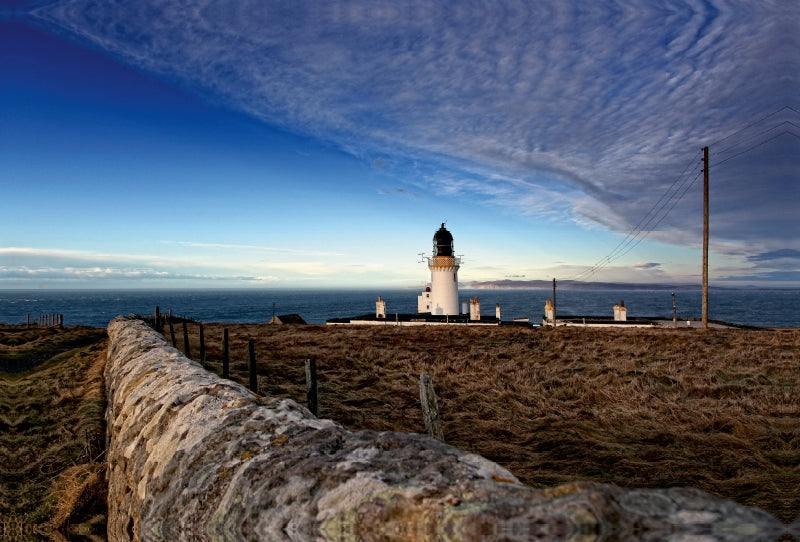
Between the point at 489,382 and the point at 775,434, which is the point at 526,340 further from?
the point at 775,434

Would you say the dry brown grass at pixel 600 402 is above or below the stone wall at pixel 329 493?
below

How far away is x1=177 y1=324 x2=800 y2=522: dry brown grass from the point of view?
6.12 m

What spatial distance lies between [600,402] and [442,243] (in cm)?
3322

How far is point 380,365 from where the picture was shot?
579 inches

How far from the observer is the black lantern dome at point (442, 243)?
1671 inches

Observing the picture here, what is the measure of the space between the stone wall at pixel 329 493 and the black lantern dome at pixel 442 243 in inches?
1524

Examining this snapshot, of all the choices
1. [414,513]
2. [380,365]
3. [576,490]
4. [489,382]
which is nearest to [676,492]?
[576,490]

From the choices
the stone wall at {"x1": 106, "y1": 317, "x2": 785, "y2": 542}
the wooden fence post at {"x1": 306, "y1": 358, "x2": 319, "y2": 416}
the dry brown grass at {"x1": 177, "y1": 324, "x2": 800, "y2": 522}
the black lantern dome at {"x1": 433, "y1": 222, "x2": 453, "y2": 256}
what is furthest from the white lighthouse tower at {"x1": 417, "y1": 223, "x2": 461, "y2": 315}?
the stone wall at {"x1": 106, "y1": 317, "x2": 785, "y2": 542}

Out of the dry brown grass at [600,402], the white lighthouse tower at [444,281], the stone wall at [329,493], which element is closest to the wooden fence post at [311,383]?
the dry brown grass at [600,402]

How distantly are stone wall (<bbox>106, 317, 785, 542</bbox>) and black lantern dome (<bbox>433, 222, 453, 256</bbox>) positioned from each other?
3871 cm

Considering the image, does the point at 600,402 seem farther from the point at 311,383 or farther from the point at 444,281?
the point at 444,281

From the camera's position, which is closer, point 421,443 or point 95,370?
point 421,443

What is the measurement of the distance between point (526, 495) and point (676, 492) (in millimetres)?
501

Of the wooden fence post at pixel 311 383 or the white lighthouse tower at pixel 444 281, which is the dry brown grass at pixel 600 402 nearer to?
the wooden fence post at pixel 311 383
